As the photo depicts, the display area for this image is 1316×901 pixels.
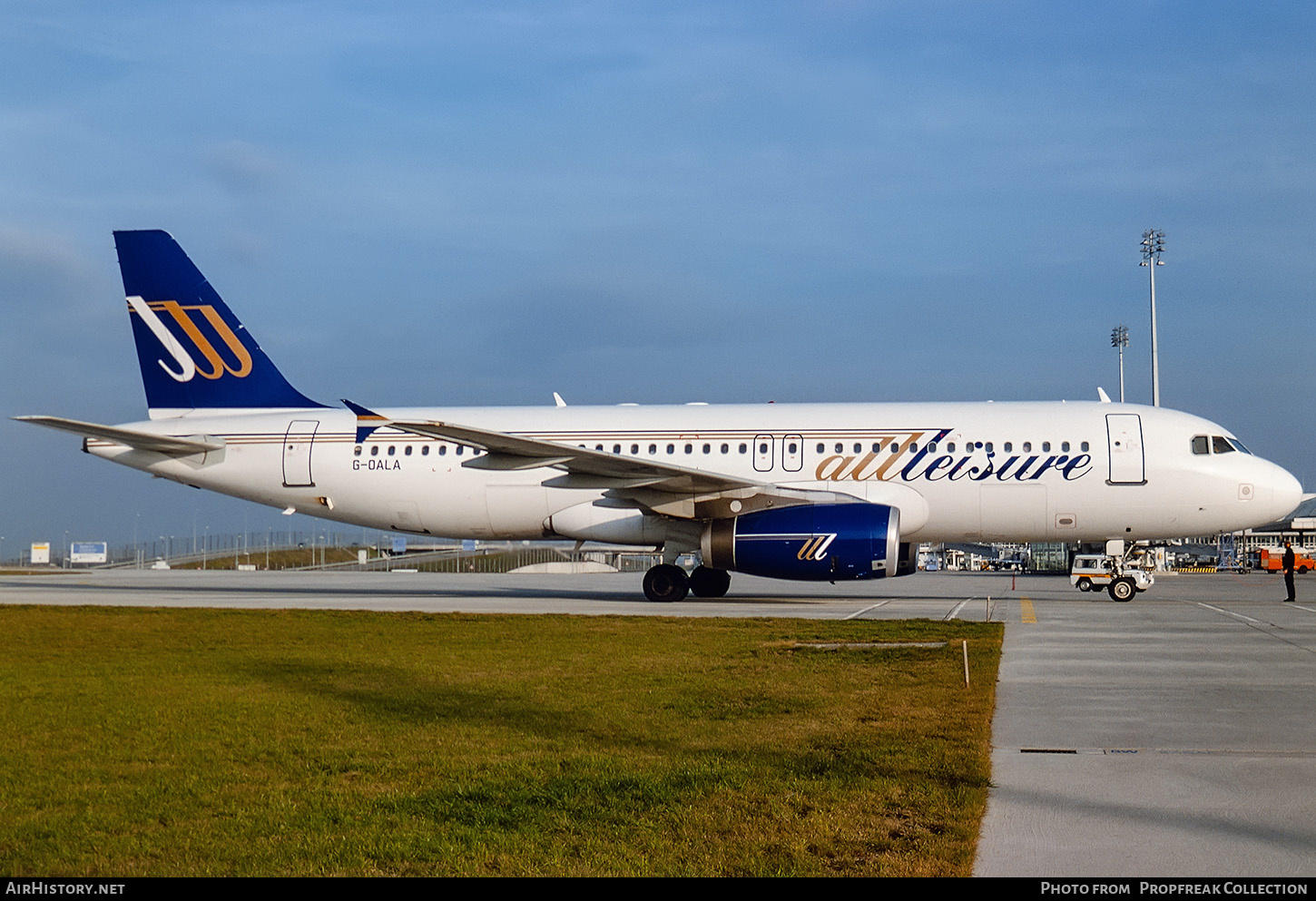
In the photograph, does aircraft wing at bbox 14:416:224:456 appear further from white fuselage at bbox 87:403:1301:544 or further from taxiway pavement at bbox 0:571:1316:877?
taxiway pavement at bbox 0:571:1316:877

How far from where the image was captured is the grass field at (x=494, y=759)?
4.95 metres

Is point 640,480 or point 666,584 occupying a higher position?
point 640,480

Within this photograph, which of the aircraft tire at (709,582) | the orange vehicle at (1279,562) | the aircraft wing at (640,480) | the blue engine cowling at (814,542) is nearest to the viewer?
the blue engine cowling at (814,542)

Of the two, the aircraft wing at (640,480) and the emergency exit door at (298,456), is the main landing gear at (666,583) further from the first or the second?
the emergency exit door at (298,456)

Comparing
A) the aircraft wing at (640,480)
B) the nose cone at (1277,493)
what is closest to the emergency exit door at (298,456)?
the aircraft wing at (640,480)

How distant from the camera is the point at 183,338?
82.0ft

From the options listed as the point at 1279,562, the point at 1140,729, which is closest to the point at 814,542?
the point at 1140,729

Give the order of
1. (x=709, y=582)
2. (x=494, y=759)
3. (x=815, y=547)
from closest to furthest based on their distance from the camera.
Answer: (x=494, y=759)
(x=815, y=547)
(x=709, y=582)

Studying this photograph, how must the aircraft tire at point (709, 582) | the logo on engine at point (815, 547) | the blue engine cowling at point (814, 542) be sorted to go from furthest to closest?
1. the aircraft tire at point (709, 582)
2. the logo on engine at point (815, 547)
3. the blue engine cowling at point (814, 542)

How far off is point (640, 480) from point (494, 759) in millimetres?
14351

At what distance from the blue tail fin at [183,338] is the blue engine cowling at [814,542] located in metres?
10.9

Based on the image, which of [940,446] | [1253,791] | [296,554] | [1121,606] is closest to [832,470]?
[940,446]

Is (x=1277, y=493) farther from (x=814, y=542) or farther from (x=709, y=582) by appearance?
(x=709, y=582)

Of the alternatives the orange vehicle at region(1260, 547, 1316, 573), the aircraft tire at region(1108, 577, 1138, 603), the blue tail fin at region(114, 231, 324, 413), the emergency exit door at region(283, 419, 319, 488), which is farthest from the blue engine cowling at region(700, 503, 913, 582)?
the orange vehicle at region(1260, 547, 1316, 573)
